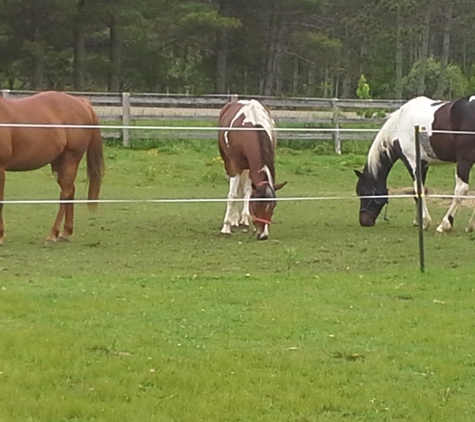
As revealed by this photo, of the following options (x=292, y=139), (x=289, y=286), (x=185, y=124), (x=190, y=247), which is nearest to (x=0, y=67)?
(x=185, y=124)

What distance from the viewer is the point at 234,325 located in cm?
593

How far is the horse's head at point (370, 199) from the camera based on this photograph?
39.1 feet

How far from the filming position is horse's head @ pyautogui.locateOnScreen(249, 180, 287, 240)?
33.6ft

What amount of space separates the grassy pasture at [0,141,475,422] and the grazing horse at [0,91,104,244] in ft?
1.83

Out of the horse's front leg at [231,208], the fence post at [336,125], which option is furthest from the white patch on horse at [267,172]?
the fence post at [336,125]

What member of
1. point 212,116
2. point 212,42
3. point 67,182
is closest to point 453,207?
point 67,182

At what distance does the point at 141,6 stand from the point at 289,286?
2693cm

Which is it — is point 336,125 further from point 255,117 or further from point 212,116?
point 255,117

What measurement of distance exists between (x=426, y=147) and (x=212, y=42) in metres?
28.1

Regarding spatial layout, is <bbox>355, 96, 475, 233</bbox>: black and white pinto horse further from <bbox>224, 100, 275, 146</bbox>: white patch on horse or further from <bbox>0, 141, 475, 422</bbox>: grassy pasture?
<bbox>224, 100, 275, 146</bbox>: white patch on horse

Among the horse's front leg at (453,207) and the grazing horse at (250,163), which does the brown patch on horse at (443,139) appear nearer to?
the horse's front leg at (453,207)

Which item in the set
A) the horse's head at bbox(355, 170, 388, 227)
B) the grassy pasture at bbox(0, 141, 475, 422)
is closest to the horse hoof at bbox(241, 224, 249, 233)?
the grassy pasture at bbox(0, 141, 475, 422)

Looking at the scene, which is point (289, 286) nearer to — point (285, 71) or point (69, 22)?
point (69, 22)

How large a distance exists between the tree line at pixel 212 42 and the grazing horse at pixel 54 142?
2020 centimetres
